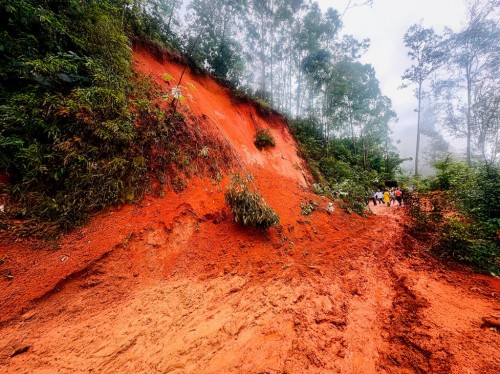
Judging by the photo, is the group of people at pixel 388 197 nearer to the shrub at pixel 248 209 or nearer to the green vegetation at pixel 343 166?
the green vegetation at pixel 343 166

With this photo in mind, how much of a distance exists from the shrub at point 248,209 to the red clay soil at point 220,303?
289mm

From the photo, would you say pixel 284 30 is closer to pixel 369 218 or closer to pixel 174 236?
pixel 369 218

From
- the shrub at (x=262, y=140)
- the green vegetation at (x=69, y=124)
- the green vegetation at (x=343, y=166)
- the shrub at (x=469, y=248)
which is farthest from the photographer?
the shrub at (x=262, y=140)

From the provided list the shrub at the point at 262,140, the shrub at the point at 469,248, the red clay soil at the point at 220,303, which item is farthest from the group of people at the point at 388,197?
the red clay soil at the point at 220,303

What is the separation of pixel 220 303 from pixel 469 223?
7.36 m

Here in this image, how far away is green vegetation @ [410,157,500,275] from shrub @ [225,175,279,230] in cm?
457

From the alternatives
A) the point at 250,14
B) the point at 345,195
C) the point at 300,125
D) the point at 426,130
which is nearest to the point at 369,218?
the point at 345,195

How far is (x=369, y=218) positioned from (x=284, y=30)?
20.3 meters

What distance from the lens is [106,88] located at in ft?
15.4

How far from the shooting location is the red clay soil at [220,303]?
2.46 meters

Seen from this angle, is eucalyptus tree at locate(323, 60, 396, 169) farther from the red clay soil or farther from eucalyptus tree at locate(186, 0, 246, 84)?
the red clay soil

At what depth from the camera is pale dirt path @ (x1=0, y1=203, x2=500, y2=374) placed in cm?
242

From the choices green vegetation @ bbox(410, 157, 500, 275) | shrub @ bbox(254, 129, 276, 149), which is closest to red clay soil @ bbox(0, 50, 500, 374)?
green vegetation @ bbox(410, 157, 500, 275)

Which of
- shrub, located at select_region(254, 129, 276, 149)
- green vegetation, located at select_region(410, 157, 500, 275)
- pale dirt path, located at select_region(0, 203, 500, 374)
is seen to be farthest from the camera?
shrub, located at select_region(254, 129, 276, 149)
